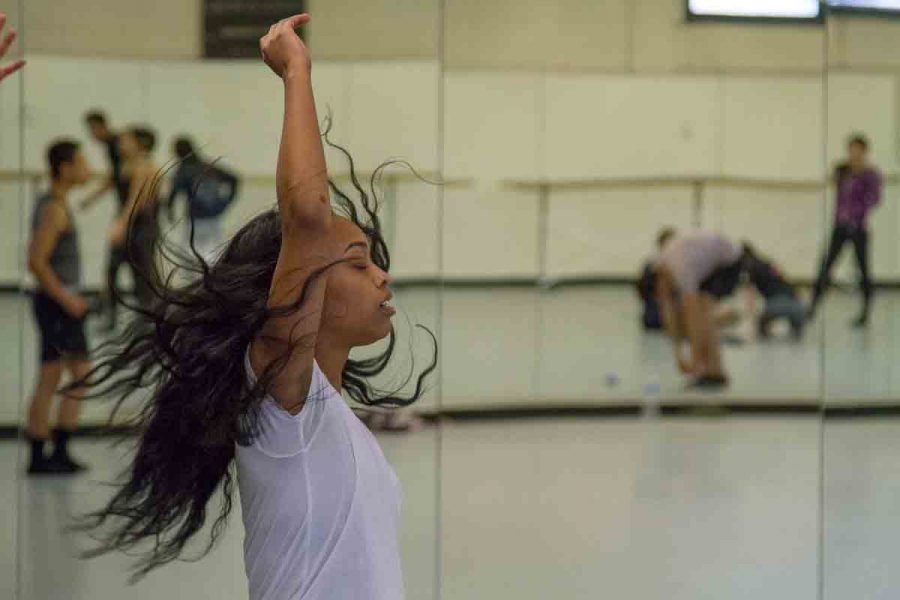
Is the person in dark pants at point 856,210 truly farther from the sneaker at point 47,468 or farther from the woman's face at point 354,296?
the woman's face at point 354,296

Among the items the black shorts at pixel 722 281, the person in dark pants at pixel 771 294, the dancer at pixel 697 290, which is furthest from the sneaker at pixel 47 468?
the person in dark pants at pixel 771 294

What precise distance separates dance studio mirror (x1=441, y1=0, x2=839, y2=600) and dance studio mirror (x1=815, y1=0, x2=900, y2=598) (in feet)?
6.36

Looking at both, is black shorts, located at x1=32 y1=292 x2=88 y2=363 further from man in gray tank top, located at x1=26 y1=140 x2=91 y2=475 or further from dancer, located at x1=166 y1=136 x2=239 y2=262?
dancer, located at x1=166 y1=136 x2=239 y2=262

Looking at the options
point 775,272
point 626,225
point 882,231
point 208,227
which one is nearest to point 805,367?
point 775,272

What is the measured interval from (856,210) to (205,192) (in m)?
2.71

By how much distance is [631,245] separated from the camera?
1125cm

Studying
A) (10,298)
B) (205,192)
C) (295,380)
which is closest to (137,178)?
(205,192)

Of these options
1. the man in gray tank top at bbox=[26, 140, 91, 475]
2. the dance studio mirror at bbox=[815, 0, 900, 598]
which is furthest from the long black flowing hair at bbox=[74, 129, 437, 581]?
the man in gray tank top at bbox=[26, 140, 91, 475]

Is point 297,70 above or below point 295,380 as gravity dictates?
above

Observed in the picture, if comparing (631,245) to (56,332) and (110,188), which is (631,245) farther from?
(56,332)

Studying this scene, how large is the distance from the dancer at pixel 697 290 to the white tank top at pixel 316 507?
27.8 feet

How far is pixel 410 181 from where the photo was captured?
483cm

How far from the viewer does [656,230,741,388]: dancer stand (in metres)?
10.7

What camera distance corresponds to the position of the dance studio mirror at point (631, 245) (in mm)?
9117
